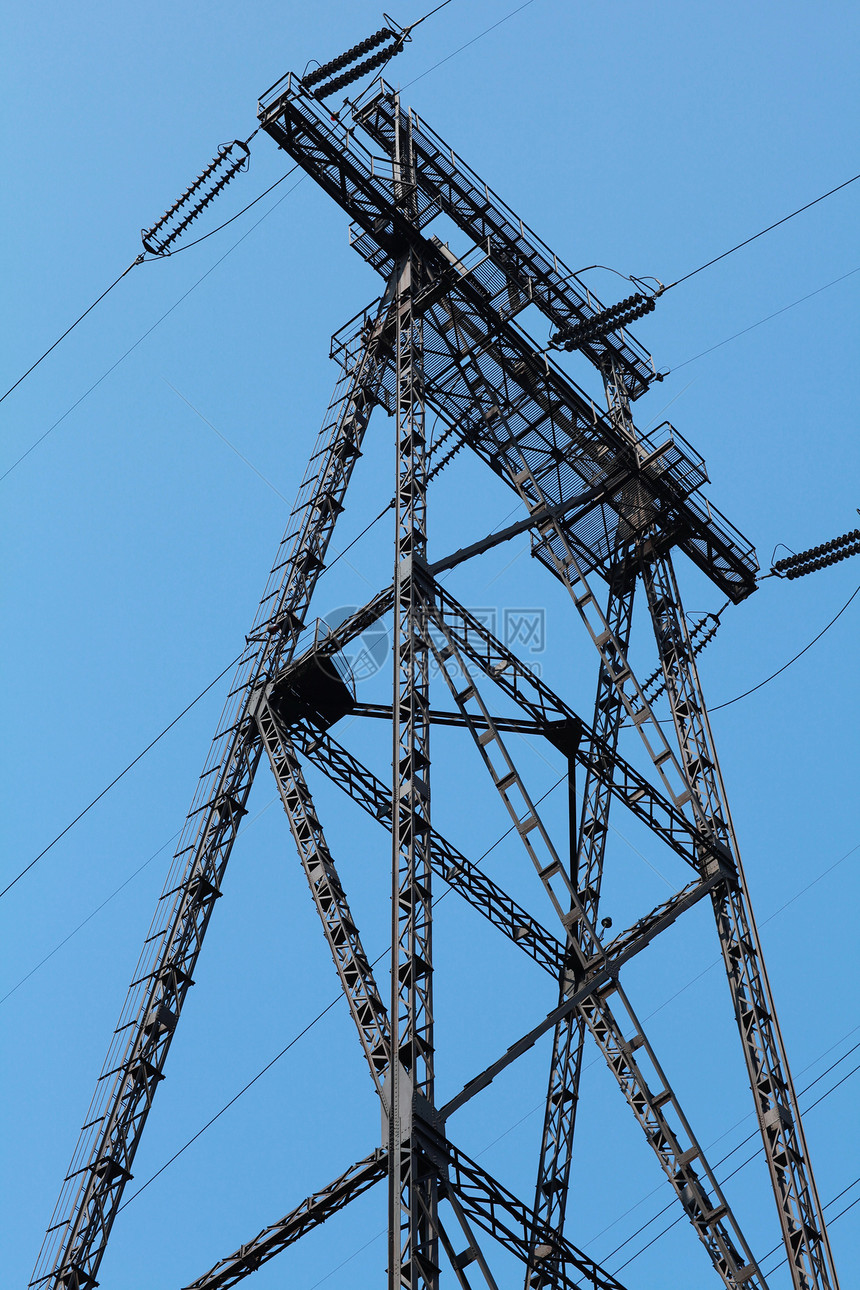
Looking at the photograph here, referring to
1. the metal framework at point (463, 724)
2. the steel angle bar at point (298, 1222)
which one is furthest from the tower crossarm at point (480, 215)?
the steel angle bar at point (298, 1222)

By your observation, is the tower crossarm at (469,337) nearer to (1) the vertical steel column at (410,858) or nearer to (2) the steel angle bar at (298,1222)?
(1) the vertical steel column at (410,858)

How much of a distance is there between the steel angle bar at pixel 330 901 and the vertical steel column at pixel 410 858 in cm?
69

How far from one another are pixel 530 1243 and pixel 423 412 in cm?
1041

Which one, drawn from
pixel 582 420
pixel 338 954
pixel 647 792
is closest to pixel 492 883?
pixel 338 954

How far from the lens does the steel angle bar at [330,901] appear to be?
16234 millimetres

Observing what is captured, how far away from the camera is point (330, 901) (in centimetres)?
1780

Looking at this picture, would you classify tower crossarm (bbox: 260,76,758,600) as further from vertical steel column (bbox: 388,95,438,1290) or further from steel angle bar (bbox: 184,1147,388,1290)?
steel angle bar (bbox: 184,1147,388,1290)

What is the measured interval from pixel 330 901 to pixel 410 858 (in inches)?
89.7

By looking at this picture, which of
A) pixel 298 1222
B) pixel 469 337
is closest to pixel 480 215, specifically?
pixel 469 337

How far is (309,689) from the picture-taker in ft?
65.7

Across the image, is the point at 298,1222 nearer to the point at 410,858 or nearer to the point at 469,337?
the point at 410,858

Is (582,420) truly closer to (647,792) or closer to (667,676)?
(667,676)

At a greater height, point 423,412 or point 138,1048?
point 423,412

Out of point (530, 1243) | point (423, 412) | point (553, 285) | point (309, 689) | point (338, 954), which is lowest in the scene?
point (530, 1243)
